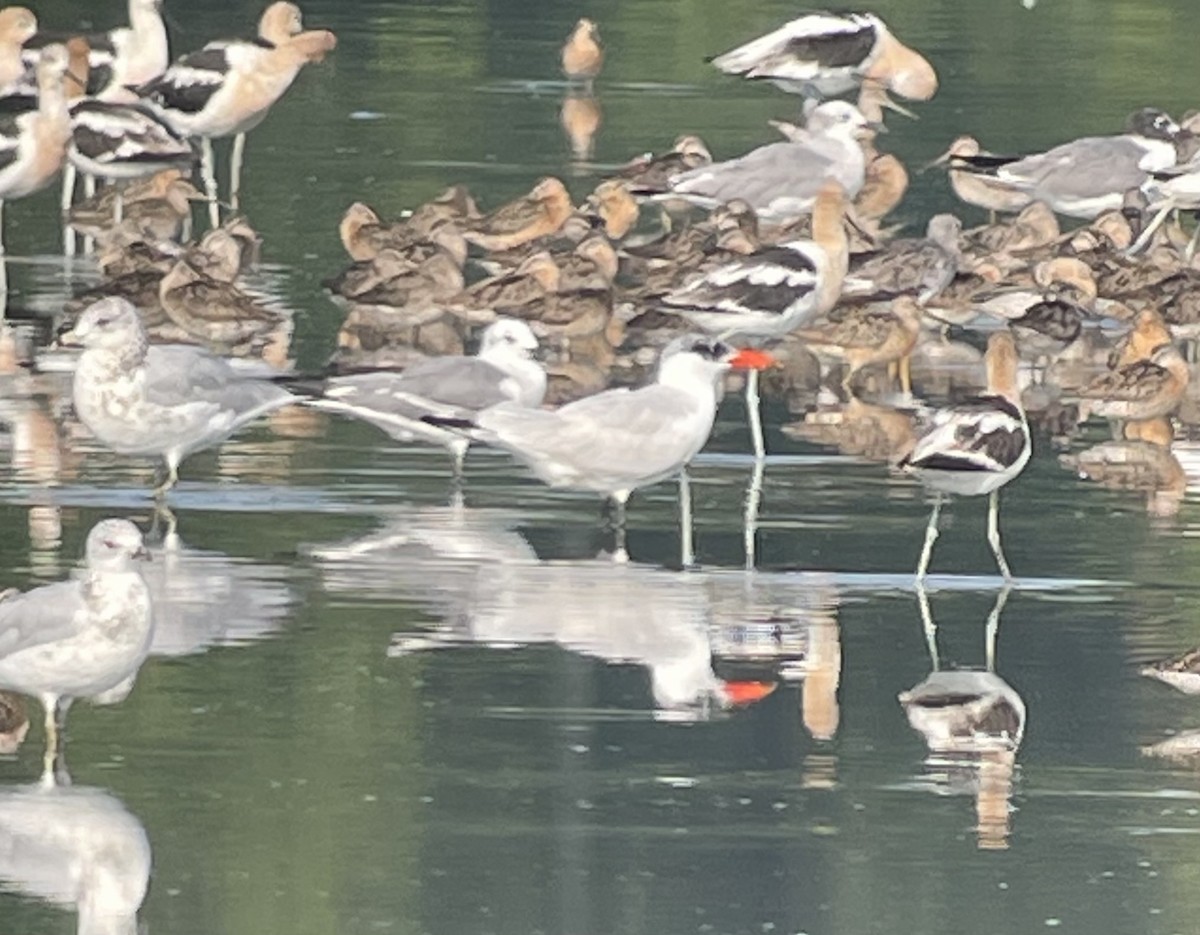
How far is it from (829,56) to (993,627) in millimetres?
15694

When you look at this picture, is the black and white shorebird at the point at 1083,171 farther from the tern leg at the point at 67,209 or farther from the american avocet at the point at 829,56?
the tern leg at the point at 67,209

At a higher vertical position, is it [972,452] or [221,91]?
[972,452]

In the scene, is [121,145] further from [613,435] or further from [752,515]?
[613,435]

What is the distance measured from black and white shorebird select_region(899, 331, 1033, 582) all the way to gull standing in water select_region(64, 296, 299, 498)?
8.74 ft

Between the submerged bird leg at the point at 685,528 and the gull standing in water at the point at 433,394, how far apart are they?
0.80m

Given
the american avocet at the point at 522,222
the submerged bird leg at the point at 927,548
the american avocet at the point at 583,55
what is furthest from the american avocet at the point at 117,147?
the submerged bird leg at the point at 927,548

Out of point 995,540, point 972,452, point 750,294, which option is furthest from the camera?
point 750,294

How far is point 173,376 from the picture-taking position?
14.1 meters

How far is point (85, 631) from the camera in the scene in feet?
33.6

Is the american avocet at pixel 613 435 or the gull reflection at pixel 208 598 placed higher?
the american avocet at pixel 613 435

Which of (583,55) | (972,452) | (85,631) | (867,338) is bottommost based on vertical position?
(583,55)

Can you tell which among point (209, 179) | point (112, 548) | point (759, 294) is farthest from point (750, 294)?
point (209, 179)

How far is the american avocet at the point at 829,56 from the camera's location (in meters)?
27.5

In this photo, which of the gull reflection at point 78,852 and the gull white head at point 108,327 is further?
the gull white head at point 108,327
